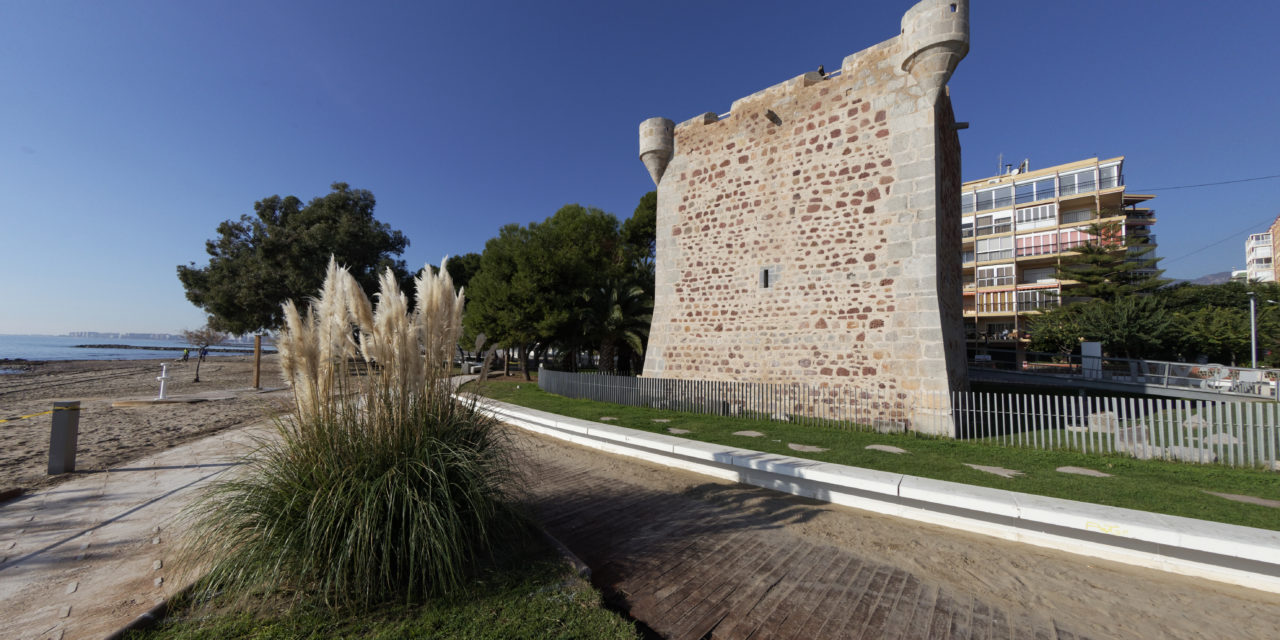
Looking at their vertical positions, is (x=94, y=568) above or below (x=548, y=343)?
below

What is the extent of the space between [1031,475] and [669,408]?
6304mm

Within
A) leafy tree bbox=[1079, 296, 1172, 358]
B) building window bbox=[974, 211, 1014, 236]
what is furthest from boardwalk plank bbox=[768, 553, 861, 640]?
building window bbox=[974, 211, 1014, 236]

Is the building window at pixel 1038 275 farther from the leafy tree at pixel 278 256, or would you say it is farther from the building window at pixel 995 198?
the leafy tree at pixel 278 256

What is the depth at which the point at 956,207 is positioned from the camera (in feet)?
34.4

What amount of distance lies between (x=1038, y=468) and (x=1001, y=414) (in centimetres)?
278

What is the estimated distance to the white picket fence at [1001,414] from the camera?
Answer: 5.59 meters

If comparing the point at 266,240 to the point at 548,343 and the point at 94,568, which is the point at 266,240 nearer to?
the point at 548,343

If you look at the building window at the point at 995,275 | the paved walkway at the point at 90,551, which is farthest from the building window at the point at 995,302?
→ the paved walkway at the point at 90,551

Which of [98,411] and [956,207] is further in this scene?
[956,207]

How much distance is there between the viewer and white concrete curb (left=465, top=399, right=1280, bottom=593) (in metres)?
2.98

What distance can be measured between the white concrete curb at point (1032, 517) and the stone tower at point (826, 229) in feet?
14.3

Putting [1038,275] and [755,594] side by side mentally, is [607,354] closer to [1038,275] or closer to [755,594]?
[755,594]

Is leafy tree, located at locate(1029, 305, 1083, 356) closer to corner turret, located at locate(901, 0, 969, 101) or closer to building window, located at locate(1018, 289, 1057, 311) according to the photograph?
building window, located at locate(1018, 289, 1057, 311)

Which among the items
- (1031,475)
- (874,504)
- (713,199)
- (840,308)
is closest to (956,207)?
(840,308)
